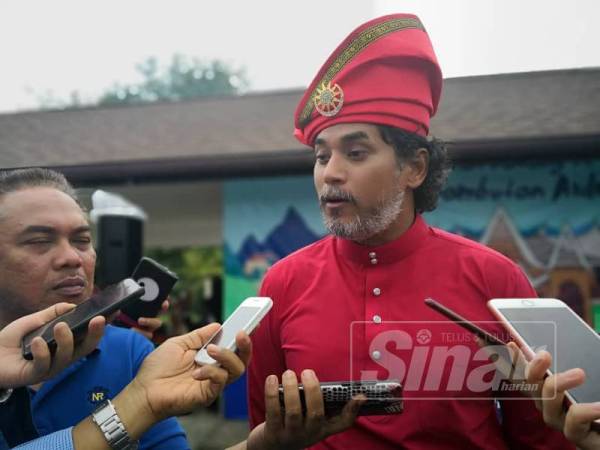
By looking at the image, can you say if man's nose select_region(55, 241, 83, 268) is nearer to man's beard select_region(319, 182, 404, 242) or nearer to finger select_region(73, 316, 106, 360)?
finger select_region(73, 316, 106, 360)

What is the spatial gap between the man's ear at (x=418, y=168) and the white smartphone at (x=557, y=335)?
408mm

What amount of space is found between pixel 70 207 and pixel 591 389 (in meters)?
1.22

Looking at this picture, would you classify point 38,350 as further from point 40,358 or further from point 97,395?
point 97,395

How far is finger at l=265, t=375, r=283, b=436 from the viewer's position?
115 cm

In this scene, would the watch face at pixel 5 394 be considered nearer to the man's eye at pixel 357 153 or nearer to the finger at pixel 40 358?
the finger at pixel 40 358

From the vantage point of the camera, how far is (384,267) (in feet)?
5.06

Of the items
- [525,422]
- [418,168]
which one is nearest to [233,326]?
[418,168]

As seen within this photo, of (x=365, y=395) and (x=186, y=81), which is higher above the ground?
(x=186, y=81)

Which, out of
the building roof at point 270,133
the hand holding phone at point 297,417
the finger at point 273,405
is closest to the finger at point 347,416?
the hand holding phone at point 297,417

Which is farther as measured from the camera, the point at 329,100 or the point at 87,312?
the point at 329,100

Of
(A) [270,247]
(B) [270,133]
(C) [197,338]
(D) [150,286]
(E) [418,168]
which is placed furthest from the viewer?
(A) [270,247]

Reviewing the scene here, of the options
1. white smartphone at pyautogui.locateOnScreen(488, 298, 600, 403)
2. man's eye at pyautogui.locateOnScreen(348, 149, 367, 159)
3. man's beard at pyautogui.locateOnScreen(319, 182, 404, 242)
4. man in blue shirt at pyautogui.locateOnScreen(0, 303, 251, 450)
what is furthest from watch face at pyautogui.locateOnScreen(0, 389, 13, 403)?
white smartphone at pyautogui.locateOnScreen(488, 298, 600, 403)

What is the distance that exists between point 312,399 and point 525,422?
0.62 m

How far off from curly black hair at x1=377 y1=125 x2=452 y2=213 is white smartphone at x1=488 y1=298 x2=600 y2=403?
0.42 metres
